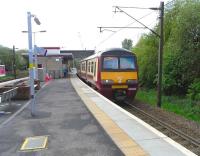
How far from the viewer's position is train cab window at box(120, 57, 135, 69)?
2073 centimetres

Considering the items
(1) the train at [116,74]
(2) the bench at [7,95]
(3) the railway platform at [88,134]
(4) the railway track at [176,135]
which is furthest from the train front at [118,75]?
(3) the railway platform at [88,134]

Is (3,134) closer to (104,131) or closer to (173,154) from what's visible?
(104,131)

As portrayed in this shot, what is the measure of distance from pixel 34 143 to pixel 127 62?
12984 millimetres

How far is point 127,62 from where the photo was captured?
20844 mm

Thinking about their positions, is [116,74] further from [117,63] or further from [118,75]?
[117,63]

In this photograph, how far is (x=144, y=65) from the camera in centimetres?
3186

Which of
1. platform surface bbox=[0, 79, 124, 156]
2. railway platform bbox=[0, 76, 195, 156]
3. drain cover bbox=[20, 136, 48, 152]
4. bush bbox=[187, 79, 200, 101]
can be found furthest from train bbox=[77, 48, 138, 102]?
drain cover bbox=[20, 136, 48, 152]

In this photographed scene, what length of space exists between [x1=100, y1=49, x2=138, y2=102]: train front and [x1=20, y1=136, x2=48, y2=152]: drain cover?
11.6m

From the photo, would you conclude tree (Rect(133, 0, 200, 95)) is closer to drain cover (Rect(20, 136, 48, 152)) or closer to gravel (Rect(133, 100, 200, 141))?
gravel (Rect(133, 100, 200, 141))

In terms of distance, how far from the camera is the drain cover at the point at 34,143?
7930 millimetres

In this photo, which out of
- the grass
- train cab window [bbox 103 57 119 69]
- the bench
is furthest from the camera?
train cab window [bbox 103 57 119 69]

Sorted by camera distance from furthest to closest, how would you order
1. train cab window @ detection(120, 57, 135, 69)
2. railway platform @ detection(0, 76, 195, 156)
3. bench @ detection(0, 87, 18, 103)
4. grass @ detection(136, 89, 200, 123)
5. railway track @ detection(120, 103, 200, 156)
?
train cab window @ detection(120, 57, 135, 69) → grass @ detection(136, 89, 200, 123) → bench @ detection(0, 87, 18, 103) → railway track @ detection(120, 103, 200, 156) → railway platform @ detection(0, 76, 195, 156)

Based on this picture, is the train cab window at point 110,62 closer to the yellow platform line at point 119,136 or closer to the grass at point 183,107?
the grass at point 183,107

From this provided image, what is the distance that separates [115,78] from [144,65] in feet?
38.6
